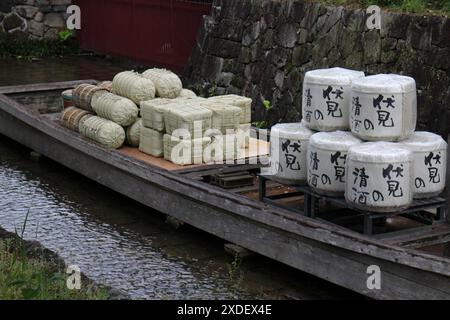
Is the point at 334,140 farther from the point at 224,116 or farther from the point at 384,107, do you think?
the point at 224,116

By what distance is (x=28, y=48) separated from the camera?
67.2ft

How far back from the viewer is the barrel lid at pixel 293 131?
9.09 m

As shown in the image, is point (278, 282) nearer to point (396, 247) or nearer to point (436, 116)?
point (396, 247)

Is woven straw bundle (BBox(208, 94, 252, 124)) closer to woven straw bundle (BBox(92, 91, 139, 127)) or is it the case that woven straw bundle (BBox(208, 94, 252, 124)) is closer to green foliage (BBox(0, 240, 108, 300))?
woven straw bundle (BBox(92, 91, 139, 127))

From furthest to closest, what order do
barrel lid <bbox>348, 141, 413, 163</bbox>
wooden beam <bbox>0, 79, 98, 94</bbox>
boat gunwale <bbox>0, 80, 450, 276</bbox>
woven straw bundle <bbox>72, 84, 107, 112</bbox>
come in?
1. wooden beam <bbox>0, 79, 98, 94</bbox>
2. woven straw bundle <bbox>72, 84, 107, 112</bbox>
3. barrel lid <bbox>348, 141, 413, 163</bbox>
4. boat gunwale <bbox>0, 80, 450, 276</bbox>

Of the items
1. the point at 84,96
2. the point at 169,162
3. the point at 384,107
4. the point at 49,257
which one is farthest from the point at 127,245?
the point at 384,107

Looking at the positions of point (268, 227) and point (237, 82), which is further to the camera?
point (237, 82)

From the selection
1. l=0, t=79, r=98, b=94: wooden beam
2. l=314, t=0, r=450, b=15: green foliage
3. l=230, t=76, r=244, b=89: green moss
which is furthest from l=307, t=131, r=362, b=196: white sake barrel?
l=0, t=79, r=98, b=94: wooden beam

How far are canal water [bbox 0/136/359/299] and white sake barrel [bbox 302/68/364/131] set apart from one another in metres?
1.44

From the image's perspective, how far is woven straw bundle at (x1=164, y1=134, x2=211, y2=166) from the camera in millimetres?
10586

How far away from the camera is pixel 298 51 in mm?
13594

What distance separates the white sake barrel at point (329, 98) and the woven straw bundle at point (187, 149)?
1864 millimetres

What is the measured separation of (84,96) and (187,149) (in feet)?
7.14

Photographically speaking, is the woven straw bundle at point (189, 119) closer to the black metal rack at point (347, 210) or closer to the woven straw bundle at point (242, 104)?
the woven straw bundle at point (242, 104)
